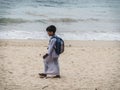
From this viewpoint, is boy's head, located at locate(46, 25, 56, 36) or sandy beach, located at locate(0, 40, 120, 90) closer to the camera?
sandy beach, located at locate(0, 40, 120, 90)

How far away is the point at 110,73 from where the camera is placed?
28.0 feet

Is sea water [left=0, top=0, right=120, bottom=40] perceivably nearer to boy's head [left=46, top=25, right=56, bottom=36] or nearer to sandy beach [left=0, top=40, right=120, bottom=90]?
sandy beach [left=0, top=40, right=120, bottom=90]

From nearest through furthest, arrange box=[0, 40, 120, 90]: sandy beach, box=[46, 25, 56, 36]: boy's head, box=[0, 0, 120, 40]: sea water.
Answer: box=[0, 40, 120, 90]: sandy beach, box=[46, 25, 56, 36]: boy's head, box=[0, 0, 120, 40]: sea water

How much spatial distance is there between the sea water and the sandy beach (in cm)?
403

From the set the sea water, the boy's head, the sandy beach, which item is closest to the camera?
the sandy beach

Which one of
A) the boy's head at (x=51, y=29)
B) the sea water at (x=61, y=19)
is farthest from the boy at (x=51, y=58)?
the sea water at (x=61, y=19)

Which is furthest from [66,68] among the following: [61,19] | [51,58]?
[61,19]

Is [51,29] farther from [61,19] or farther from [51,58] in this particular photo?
[61,19]

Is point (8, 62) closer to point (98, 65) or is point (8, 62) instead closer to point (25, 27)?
point (98, 65)

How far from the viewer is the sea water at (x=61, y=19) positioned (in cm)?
1704

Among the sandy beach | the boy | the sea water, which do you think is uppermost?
the boy

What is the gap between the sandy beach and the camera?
727cm

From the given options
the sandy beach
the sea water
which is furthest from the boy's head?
the sea water

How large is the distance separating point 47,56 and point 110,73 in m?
1.61
